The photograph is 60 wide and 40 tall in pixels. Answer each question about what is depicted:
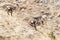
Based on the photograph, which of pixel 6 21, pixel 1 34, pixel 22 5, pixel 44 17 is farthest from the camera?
pixel 22 5

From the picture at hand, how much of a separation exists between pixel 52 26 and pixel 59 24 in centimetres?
18

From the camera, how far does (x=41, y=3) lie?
16.0 ft

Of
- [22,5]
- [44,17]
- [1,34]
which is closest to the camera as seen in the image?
[1,34]

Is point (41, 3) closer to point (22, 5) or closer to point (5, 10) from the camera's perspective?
point (22, 5)

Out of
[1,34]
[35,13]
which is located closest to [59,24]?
[35,13]

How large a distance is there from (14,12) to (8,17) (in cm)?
29

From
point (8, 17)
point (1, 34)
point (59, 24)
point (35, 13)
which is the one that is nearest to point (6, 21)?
point (8, 17)

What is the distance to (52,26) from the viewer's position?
420cm

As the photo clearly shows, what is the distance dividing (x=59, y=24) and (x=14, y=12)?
1.02 meters

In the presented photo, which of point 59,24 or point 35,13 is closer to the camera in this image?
point 59,24

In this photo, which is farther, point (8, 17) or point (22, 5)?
point (22, 5)

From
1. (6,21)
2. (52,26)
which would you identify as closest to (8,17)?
(6,21)

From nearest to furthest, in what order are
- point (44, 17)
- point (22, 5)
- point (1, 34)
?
1. point (1, 34)
2. point (44, 17)
3. point (22, 5)

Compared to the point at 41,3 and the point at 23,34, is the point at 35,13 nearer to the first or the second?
the point at 41,3
